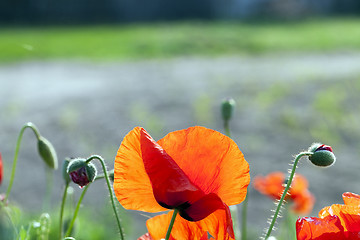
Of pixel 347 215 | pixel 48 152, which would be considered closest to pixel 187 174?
pixel 347 215

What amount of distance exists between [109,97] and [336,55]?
A: 428cm

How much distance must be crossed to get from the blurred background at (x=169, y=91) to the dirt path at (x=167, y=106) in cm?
1

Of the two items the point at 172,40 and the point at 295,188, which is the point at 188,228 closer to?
the point at 295,188

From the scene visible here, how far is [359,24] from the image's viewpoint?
13578 millimetres

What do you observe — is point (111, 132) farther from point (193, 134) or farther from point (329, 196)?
point (193, 134)

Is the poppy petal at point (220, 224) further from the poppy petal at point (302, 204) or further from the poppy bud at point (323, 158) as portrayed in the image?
the poppy petal at point (302, 204)

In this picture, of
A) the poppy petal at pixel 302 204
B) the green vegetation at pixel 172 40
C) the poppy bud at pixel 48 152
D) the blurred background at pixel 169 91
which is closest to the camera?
the poppy bud at pixel 48 152

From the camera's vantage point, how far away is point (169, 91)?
19.7 ft

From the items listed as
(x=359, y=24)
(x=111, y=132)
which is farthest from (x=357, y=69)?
(x=359, y=24)

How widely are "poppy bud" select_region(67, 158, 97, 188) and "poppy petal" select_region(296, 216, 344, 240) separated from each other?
0.18m

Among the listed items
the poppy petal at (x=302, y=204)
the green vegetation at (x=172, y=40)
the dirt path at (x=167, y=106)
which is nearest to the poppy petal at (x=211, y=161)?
the poppy petal at (x=302, y=204)

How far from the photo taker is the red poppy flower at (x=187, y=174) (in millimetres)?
462

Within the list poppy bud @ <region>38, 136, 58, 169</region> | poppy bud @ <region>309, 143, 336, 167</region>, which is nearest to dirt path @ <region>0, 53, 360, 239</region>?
poppy bud @ <region>38, 136, 58, 169</region>

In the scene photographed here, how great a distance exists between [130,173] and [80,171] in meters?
0.09
